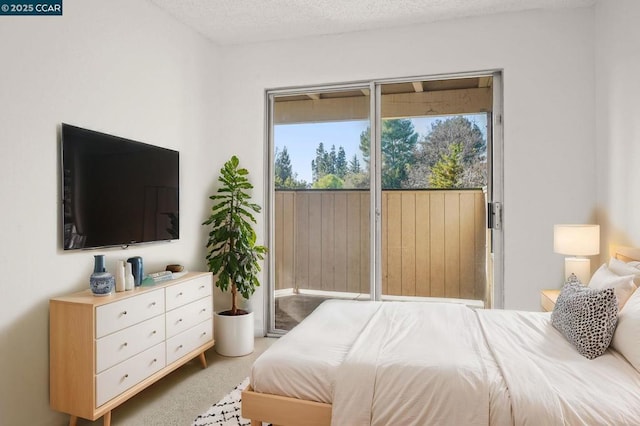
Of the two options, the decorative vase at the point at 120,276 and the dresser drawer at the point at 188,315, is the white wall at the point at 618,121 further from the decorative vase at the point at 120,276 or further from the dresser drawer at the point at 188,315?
the decorative vase at the point at 120,276

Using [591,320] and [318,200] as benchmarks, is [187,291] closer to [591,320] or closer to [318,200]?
[318,200]

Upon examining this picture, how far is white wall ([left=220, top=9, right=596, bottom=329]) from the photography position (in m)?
3.36

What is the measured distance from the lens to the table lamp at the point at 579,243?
9.64 feet

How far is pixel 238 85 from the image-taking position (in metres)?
4.17

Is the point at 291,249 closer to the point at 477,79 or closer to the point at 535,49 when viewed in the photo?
the point at 477,79

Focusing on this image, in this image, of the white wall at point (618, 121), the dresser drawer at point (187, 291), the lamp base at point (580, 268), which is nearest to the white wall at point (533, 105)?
the white wall at point (618, 121)

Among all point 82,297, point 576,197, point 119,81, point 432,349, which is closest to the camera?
point 432,349

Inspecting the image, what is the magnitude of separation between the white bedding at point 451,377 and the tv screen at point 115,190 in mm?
1452

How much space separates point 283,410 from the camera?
1.87 metres

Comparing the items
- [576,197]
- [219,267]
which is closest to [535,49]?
[576,197]

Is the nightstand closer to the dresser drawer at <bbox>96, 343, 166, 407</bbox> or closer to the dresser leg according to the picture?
the dresser drawer at <bbox>96, 343, 166, 407</bbox>

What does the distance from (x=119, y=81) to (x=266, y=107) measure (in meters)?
1.53

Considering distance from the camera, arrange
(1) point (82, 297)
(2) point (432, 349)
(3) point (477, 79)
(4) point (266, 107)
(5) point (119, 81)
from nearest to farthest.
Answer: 1. (2) point (432, 349)
2. (1) point (82, 297)
3. (5) point (119, 81)
4. (3) point (477, 79)
5. (4) point (266, 107)

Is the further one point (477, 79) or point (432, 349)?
point (477, 79)
